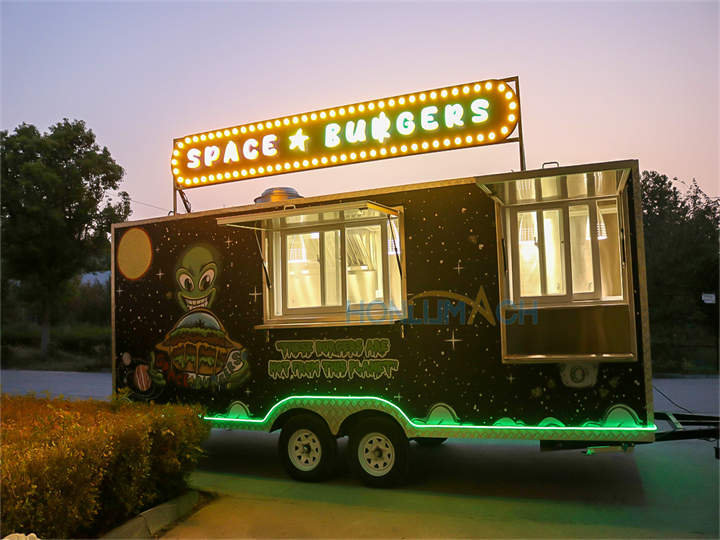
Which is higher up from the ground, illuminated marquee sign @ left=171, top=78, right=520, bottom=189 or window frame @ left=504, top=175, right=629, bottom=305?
illuminated marquee sign @ left=171, top=78, right=520, bottom=189

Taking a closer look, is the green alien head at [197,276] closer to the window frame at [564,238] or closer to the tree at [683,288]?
the window frame at [564,238]

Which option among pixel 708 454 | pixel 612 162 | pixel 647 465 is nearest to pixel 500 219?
pixel 612 162

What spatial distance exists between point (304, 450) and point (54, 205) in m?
18.5

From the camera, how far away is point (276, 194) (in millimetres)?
8039

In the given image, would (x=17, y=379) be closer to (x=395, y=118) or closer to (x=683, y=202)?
(x=395, y=118)

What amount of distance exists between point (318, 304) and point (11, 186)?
18974mm

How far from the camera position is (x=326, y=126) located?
791 centimetres

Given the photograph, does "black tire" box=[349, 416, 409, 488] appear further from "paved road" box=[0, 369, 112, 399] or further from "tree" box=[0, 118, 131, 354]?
"tree" box=[0, 118, 131, 354]

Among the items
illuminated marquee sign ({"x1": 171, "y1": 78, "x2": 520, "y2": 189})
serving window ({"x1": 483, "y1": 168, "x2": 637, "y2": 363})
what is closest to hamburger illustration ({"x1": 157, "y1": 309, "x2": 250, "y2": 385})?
illuminated marquee sign ({"x1": 171, "y1": 78, "x2": 520, "y2": 189})

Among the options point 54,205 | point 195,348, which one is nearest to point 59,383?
point 54,205

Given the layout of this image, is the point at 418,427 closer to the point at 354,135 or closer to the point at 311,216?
the point at 311,216

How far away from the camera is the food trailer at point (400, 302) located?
5586 mm

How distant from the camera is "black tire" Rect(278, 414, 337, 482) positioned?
6.52 m

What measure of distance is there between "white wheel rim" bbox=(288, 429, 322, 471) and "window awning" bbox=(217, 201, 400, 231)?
236 centimetres
